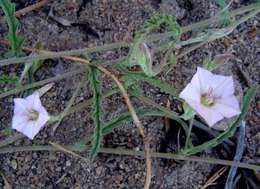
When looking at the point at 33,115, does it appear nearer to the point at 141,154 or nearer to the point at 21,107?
the point at 21,107

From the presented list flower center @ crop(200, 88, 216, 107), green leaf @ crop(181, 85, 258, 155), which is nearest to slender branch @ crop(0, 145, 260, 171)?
green leaf @ crop(181, 85, 258, 155)

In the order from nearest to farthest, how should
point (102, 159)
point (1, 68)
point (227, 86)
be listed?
point (227, 86) < point (102, 159) < point (1, 68)

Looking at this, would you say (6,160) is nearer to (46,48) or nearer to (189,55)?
(46,48)

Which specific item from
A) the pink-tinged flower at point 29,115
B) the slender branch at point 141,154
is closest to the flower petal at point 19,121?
the pink-tinged flower at point 29,115

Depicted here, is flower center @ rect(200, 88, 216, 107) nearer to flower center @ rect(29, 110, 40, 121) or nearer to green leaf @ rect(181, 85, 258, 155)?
green leaf @ rect(181, 85, 258, 155)

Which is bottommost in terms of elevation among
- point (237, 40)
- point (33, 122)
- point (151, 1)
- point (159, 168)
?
point (159, 168)

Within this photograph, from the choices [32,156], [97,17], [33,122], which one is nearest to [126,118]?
[33,122]
